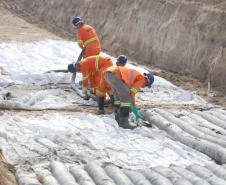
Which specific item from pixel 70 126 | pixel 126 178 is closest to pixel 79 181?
pixel 126 178

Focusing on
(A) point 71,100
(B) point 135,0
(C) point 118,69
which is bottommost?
(A) point 71,100

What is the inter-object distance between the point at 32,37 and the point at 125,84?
27.0 feet

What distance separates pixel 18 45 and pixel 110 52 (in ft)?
11.2

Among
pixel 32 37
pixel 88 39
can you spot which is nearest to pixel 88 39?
pixel 88 39

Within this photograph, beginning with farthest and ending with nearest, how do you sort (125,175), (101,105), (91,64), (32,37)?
(32,37) → (91,64) → (101,105) → (125,175)

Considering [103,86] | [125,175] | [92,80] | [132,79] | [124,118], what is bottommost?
[125,175]

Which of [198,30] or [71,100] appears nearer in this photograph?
[71,100]

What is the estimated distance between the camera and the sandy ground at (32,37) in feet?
23.7

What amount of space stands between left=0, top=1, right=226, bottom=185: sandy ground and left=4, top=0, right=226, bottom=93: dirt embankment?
0.45 m

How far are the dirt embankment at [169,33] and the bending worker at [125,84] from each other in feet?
13.3

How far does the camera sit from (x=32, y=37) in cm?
1396

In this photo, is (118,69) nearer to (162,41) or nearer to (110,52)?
(162,41)

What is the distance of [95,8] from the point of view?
16.4 metres

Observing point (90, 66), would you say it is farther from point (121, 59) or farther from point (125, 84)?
point (125, 84)
